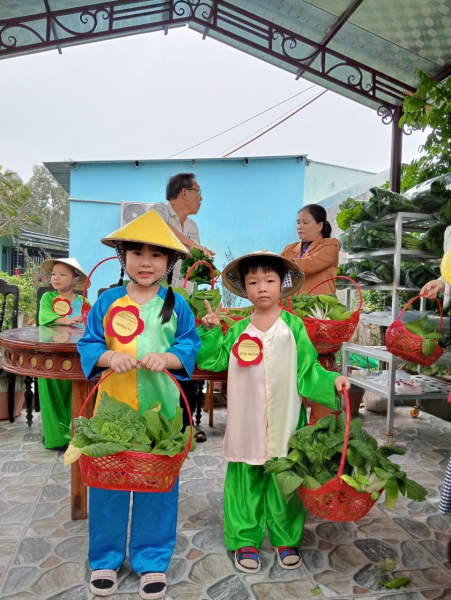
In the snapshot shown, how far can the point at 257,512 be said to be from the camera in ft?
7.48

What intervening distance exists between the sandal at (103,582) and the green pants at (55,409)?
177 centimetres

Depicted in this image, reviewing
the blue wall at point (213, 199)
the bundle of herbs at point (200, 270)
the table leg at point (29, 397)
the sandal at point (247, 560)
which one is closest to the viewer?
the sandal at point (247, 560)

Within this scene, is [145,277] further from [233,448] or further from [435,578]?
[435,578]

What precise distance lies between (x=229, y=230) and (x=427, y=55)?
5.83 m

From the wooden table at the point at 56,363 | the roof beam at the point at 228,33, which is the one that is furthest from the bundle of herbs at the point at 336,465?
the roof beam at the point at 228,33

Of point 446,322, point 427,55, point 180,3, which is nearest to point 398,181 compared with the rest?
point 427,55

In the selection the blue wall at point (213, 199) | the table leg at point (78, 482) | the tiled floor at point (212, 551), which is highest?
the blue wall at point (213, 199)

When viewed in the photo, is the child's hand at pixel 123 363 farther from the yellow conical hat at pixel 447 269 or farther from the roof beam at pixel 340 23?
the roof beam at pixel 340 23

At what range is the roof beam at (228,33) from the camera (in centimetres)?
460

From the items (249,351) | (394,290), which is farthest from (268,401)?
(394,290)

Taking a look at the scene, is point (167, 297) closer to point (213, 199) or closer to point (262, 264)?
point (262, 264)

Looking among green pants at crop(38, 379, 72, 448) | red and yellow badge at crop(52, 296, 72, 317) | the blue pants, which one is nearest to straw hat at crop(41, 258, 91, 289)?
red and yellow badge at crop(52, 296, 72, 317)

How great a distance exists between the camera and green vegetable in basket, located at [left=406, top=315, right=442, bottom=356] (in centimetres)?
312

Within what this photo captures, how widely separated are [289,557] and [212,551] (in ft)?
1.34
